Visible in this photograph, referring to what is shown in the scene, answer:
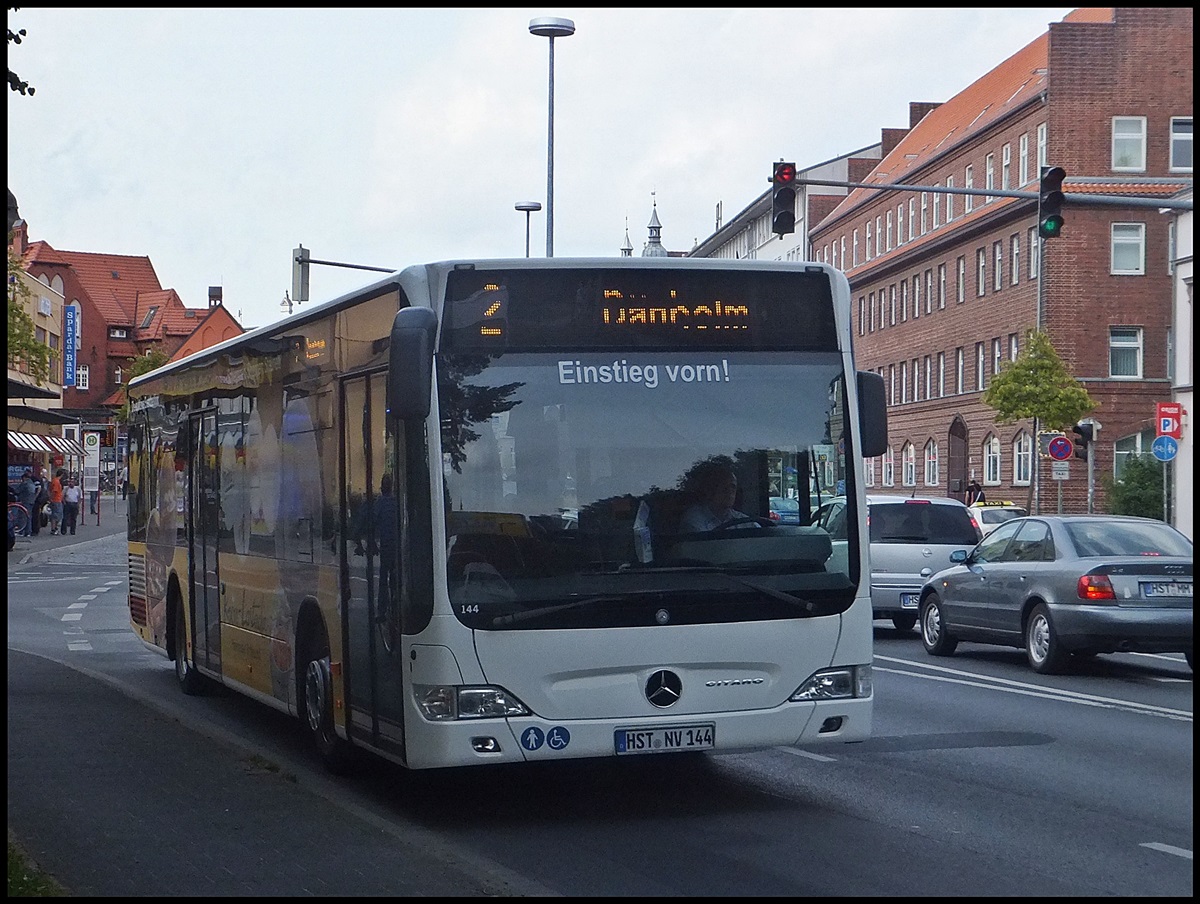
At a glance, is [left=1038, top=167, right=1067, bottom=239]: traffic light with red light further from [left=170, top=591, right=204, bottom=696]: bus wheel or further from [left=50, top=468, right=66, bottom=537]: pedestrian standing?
[left=50, top=468, right=66, bottom=537]: pedestrian standing

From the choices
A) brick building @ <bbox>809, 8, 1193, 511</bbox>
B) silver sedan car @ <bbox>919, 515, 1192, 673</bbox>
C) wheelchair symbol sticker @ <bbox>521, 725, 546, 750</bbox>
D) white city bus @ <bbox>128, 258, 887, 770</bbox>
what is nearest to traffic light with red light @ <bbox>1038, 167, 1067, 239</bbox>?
silver sedan car @ <bbox>919, 515, 1192, 673</bbox>

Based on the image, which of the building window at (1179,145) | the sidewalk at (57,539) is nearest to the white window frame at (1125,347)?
the building window at (1179,145)

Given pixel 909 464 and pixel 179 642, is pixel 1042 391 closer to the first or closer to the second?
pixel 909 464

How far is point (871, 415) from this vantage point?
31.4ft

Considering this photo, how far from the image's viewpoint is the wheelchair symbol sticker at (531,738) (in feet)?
28.5

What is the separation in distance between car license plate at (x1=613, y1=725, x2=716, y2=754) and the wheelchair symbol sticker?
357mm

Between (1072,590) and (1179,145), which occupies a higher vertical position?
(1179,145)

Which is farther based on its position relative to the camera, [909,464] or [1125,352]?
[909,464]

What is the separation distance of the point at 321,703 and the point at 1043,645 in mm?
8985

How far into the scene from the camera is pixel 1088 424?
134 feet

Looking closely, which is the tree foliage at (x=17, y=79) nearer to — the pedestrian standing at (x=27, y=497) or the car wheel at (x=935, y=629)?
the car wheel at (x=935, y=629)

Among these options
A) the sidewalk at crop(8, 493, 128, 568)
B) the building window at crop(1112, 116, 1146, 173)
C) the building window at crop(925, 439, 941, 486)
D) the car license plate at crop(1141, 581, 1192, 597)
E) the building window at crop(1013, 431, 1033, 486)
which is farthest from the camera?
the building window at crop(925, 439, 941, 486)

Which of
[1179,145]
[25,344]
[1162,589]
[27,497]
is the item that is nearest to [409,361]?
[1162,589]

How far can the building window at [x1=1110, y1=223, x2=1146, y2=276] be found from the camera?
6284 centimetres
